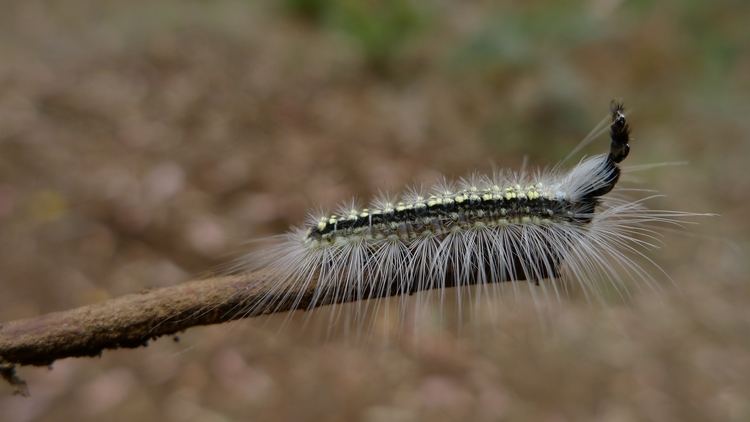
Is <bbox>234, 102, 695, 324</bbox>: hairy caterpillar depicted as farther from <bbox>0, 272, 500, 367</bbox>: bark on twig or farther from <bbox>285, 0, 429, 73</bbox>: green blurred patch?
<bbox>285, 0, 429, 73</bbox>: green blurred patch

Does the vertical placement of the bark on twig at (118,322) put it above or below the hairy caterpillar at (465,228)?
below

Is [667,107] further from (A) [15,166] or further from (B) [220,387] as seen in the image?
(A) [15,166]

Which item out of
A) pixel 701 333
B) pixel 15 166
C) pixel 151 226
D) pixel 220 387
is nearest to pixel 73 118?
pixel 15 166

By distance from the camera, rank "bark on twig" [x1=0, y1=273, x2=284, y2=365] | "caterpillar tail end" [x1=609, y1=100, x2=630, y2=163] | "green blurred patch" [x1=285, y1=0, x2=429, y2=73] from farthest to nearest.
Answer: "green blurred patch" [x1=285, y1=0, x2=429, y2=73]
"caterpillar tail end" [x1=609, y1=100, x2=630, y2=163]
"bark on twig" [x1=0, y1=273, x2=284, y2=365]

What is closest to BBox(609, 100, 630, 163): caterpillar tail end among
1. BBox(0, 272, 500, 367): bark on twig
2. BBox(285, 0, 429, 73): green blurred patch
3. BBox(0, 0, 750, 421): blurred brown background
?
BBox(0, 0, 750, 421): blurred brown background

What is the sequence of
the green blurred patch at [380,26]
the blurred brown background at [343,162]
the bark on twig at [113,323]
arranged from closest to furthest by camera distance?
the bark on twig at [113,323]
the blurred brown background at [343,162]
the green blurred patch at [380,26]

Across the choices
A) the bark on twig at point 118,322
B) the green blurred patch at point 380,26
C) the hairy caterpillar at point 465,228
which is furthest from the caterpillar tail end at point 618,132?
the green blurred patch at point 380,26

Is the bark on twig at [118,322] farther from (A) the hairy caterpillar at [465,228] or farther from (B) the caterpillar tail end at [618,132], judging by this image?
(B) the caterpillar tail end at [618,132]

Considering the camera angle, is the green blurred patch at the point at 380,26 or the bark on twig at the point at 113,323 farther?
the green blurred patch at the point at 380,26
